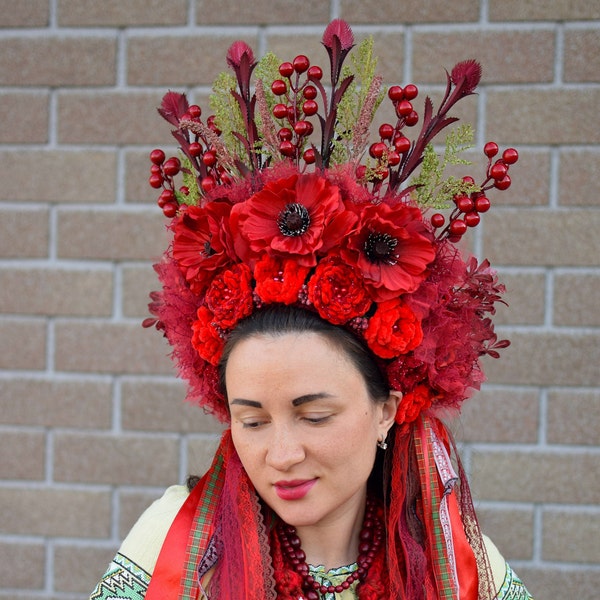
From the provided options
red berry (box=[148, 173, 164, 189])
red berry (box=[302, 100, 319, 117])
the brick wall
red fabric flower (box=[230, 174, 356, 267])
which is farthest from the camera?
the brick wall

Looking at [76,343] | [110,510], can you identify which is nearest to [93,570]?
[110,510]

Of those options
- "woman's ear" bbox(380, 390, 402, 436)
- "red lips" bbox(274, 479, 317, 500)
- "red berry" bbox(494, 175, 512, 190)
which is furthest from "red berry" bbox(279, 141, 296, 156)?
"red lips" bbox(274, 479, 317, 500)

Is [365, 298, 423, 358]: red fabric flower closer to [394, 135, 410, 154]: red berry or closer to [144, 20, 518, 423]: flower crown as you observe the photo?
[144, 20, 518, 423]: flower crown

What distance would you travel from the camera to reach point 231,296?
1.51 m

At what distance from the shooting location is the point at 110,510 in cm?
240

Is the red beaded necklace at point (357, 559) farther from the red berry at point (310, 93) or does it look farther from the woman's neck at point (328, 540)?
the red berry at point (310, 93)

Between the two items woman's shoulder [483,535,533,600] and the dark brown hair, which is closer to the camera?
the dark brown hair

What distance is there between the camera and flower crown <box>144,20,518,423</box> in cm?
146

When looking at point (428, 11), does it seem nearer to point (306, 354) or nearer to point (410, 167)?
point (410, 167)

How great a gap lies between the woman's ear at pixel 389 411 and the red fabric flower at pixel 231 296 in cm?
37

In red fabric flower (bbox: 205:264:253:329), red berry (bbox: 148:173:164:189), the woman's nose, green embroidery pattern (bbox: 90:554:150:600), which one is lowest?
green embroidery pattern (bbox: 90:554:150:600)

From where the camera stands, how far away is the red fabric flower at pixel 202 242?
4.95 feet

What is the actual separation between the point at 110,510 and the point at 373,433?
1182 mm

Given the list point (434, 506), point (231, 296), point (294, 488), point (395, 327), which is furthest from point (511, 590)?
point (231, 296)
